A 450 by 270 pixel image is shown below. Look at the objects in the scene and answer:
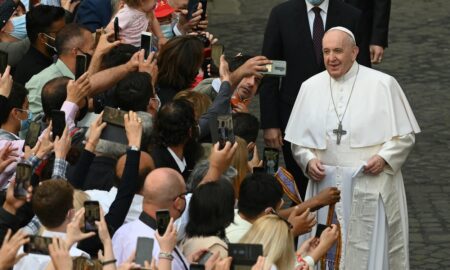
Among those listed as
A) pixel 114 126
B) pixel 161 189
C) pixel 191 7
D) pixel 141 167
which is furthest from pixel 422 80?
pixel 161 189

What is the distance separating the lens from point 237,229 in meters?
7.93

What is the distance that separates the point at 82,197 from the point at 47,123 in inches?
52.0

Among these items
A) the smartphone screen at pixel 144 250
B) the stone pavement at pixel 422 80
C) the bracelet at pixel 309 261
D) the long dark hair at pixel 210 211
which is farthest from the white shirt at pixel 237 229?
the stone pavement at pixel 422 80

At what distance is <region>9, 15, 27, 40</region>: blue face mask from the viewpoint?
11.5 metres

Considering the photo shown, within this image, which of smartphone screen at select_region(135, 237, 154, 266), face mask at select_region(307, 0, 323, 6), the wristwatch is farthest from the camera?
face mask at select_region(307, 0, 323, 6)

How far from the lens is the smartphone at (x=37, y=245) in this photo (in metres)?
6.55

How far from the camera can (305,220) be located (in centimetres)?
838

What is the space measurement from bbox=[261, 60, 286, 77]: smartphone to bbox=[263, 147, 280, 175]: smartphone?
2.03 ft

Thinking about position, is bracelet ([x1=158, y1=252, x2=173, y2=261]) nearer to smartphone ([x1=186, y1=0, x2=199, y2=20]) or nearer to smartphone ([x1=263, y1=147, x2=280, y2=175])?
smartphone ([x1=263, y1=147, x2=280, y2=175])

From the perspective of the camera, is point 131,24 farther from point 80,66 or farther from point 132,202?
point 132,202

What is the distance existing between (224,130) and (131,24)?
324cm

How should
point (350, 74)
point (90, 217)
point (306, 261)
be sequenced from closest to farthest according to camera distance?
point (90, 217), point (306, 261), point (350, 74)

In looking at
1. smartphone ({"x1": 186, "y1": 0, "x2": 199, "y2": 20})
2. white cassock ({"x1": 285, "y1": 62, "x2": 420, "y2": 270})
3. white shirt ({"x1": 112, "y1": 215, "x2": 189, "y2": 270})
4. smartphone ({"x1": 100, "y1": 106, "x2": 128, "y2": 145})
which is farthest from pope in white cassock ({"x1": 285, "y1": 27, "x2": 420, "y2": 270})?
smartphone ({"x1": 186, "y1": 0, "x2": 199, "y2": 20})

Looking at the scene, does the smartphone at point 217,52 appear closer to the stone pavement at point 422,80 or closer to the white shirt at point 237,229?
the white shirt at point 237,229
